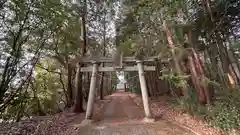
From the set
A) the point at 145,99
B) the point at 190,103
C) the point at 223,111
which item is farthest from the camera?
the point at 145,99

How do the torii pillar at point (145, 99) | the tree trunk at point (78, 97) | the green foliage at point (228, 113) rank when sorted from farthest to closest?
1. the tree trunk at point (78, 97)
2. the torii pillar at point (145, 99)
3. the green foliage at point (228, 113)

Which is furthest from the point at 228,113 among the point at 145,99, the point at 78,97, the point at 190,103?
the point at 78,97

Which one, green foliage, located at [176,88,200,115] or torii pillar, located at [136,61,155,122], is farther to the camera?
torii pillar, located at [136,61,155,122]

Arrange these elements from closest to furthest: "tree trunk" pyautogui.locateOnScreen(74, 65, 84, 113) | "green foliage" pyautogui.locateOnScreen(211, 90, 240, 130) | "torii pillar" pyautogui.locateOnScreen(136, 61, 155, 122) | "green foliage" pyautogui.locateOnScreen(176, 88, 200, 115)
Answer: "green foliage" pyautogui.locateOnScreen(211, 90, 240, 130)
"green foliage" pyautogui.locateOnScreen(176, 88, 200, 115)
"torii pillar" pyautogui.locateOnScreen(136, 61, 155, 122)
"tree trunk" pyautogui.locateOnScreen(74, 65, 84, 113)

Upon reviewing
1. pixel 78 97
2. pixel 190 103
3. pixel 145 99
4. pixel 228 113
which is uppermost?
pixel 78 97

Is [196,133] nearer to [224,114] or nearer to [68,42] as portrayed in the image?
[224,114]

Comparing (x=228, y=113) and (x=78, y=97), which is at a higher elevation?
(x=78, y=97)

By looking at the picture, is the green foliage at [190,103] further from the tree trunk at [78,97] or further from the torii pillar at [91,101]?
the tree trunk at [78,97]

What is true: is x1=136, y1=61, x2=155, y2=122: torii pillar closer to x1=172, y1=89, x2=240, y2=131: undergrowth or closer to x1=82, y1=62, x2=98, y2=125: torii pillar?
x1=172, y1=89, x2=240, y2=131: undergrowth

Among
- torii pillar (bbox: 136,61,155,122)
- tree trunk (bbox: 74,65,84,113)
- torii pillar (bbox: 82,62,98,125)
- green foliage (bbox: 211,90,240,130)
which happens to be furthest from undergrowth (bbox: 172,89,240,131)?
tree trunk (bbox: 74,65,84,113)

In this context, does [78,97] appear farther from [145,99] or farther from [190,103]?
[190,103]

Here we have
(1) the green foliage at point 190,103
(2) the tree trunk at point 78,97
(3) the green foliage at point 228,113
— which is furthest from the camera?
(2) the tree trunk at point 78,97

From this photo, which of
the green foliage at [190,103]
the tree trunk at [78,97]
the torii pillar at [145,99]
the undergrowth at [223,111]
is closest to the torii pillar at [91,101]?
the tree trunk at [78,97]

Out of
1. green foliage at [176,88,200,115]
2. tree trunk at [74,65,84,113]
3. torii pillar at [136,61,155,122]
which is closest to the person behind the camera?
green foliage at [176,88,200,115]
